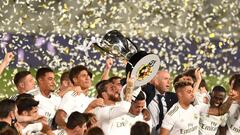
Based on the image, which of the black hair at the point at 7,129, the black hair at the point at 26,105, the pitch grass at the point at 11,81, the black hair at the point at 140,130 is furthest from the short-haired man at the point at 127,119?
the pitch grass at the point at 11,81

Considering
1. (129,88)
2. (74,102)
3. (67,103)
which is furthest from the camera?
(74,102)

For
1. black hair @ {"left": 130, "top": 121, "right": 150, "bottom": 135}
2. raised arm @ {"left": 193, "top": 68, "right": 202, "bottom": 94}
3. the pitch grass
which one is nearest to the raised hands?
black hair @ {"left": 130, "top": 121, "right": 150, "bottom": 135}

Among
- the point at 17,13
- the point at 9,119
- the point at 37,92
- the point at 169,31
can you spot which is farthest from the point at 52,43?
the point at 9,119

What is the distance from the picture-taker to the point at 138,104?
32.4 ft

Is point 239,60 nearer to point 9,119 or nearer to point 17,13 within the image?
point 17,13

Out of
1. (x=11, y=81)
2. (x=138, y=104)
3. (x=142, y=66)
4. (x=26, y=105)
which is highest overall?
(x=142, y=66)

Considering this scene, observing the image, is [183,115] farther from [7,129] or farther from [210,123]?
[7,129]

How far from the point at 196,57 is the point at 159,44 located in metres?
1.03

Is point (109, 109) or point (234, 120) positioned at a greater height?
point (109, 109)

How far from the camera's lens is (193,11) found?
2223 cm

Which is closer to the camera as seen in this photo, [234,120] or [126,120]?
[126,120]

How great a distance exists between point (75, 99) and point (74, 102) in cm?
5

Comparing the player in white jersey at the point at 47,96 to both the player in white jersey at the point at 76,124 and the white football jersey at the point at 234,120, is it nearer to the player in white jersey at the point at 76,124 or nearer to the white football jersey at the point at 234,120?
the player in white jersey at the point at 76,124

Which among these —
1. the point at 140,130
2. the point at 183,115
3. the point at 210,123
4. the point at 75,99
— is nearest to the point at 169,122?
the point at 183,115
